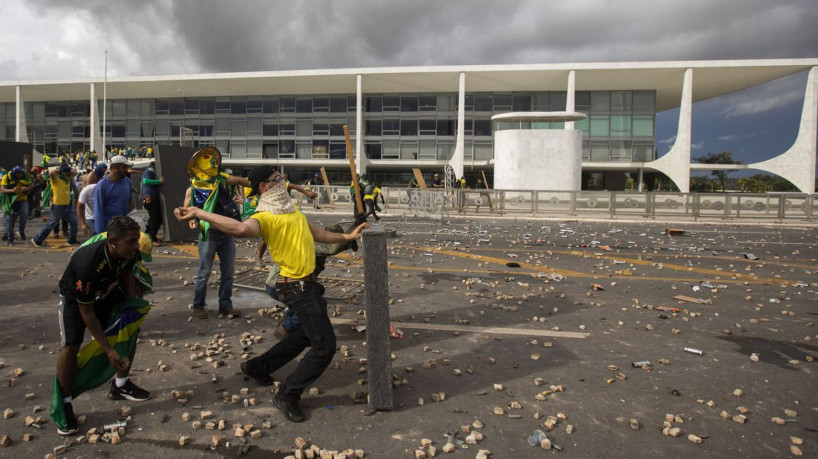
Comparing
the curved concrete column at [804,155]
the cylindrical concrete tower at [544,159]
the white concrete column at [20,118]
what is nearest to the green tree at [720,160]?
the curved concrete column at [804,155]

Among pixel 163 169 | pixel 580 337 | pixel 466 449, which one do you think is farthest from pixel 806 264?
pixel 163 169

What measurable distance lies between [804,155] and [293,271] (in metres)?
47.0

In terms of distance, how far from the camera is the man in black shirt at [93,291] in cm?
333

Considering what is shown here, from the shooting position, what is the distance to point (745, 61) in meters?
37.7

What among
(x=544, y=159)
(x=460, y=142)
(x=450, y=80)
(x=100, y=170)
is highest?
(x=450, y=80)

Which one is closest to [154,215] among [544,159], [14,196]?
[14,196]

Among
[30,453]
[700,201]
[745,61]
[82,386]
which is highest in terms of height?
[745,61]

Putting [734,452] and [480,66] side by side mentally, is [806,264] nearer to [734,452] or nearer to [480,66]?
[734,452]

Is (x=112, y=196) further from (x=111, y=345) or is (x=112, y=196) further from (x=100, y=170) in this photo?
(x=111, y=345)

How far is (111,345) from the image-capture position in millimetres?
3652

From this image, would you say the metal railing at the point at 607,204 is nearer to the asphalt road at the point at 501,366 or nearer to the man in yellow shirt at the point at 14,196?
the asphalt road at the point at 501,366

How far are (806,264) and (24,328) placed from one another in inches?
529

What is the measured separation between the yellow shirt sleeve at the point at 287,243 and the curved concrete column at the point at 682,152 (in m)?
41.9

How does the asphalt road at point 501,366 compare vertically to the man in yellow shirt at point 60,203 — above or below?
below
